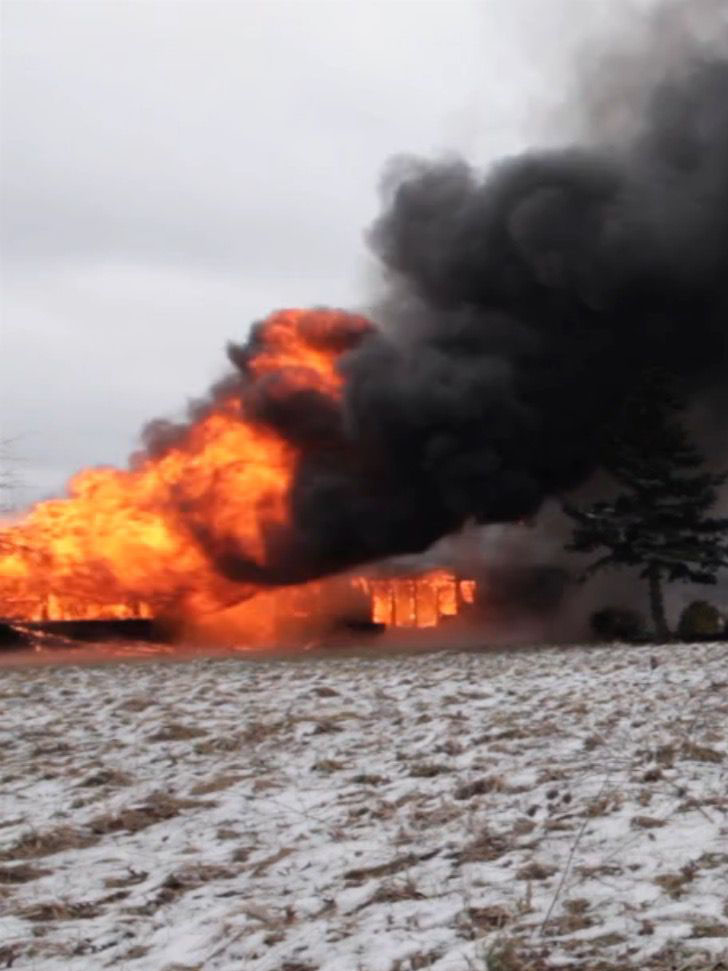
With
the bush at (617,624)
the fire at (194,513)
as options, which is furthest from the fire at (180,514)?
the bush at (617,624)

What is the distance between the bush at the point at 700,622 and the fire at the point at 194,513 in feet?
37.7

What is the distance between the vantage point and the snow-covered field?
481 cm

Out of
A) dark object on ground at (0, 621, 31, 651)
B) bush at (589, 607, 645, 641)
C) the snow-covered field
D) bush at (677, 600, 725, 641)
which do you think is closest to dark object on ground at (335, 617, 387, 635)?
bush at (589, 607, 645, 641)

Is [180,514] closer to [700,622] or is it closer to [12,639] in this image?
[12,639]

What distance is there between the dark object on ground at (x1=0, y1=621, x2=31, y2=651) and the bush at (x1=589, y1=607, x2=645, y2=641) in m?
16.5

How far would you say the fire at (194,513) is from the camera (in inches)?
1212

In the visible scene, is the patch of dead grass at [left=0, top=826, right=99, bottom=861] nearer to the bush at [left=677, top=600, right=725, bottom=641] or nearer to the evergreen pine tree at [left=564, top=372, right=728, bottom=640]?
the evergreen pine tree at [left=564, top=372, right=728, bottom=640]

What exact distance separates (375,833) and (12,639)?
88.3 ft

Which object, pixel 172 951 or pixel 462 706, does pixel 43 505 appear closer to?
pixel 462 706

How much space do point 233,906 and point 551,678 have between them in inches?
371

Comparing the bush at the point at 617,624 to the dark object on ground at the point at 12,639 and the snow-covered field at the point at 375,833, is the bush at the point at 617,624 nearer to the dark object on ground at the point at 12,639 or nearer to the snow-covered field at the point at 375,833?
the dark object on ground at the point at 12,639

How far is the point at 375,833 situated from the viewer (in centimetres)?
666

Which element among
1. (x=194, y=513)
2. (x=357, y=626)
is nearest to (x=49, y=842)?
(x=194, y=513)

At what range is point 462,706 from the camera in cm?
1178
